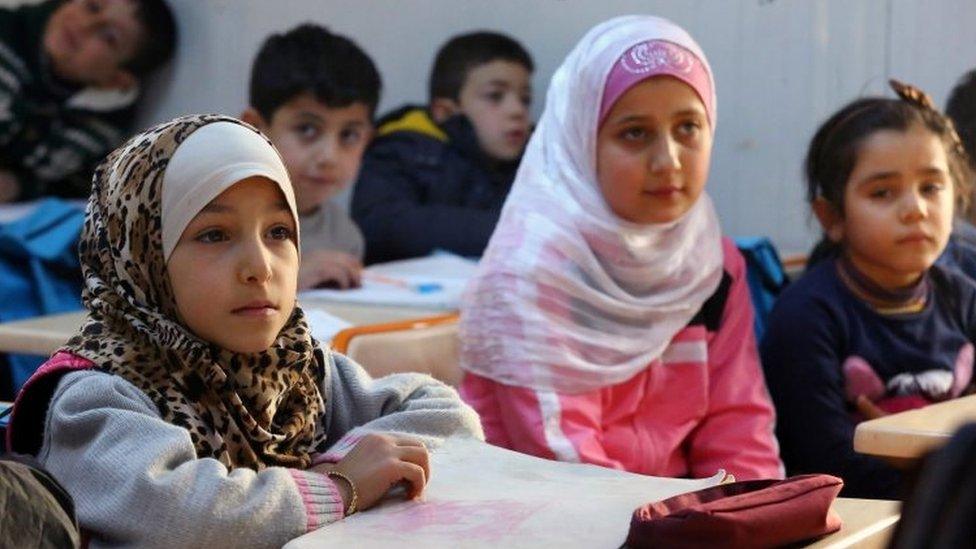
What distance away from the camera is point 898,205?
3225 mm

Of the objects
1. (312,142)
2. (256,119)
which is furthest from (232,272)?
(256,119)

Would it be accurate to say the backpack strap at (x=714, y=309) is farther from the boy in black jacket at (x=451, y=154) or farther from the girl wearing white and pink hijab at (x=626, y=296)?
the boy in black jacket at (x=451, y=154)

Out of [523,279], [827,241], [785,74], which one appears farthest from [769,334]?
[785,74]

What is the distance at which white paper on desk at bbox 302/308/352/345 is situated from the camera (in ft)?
9.71

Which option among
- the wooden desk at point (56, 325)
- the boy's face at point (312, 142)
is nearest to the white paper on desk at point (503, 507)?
the wooden desk at point (56, 325)

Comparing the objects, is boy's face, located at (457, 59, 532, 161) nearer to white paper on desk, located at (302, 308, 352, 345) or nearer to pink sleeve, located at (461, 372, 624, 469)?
white paper on desk, located at (302, 308, 352, 345)

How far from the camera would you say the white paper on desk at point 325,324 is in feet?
9.71

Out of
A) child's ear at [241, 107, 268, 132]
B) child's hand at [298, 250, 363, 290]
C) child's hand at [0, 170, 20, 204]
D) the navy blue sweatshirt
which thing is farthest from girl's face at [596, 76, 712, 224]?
Result: child's hand at [0, 170, 20, 204]

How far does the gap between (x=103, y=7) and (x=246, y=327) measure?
379cm

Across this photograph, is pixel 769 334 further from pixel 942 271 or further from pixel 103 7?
pixel 103 7

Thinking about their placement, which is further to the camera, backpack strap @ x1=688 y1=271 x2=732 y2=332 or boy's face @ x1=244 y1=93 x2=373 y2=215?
boy's face @ x1=244 y1=93 x2=373 y2=215

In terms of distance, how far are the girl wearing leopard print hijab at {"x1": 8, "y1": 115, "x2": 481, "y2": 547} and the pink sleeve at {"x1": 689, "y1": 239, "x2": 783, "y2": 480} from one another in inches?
41.3

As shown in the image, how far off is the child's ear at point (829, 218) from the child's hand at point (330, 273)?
1087 millimetres

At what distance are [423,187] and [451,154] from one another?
128 millimetres
